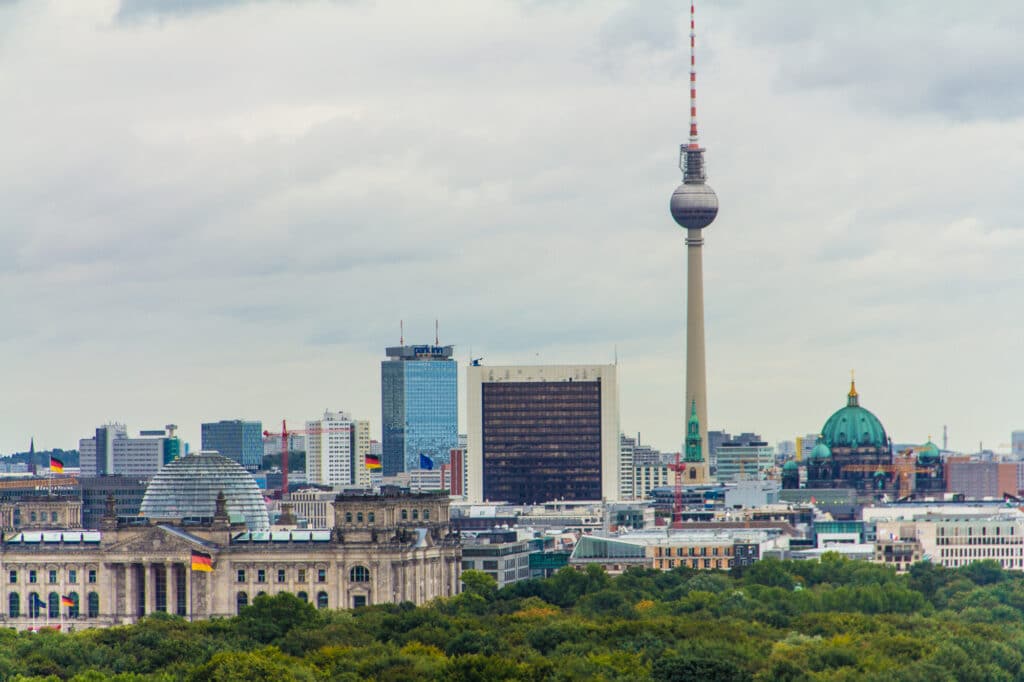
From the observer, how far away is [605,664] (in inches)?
7830

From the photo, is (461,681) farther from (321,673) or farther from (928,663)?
(928,663)

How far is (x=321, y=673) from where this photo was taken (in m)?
195

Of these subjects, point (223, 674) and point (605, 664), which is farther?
point (605, 664)

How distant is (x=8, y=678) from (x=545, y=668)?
105 feet

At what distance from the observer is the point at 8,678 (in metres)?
195

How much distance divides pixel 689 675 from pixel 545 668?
8.69m

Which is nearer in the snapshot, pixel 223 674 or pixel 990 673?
pixel 223 674

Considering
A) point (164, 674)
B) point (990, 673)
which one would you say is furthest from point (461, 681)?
point (990, 673)

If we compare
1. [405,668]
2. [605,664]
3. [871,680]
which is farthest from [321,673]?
[871,680]

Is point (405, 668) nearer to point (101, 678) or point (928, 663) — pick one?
point (101, 678)

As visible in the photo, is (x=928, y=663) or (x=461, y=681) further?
(x=928, y=663)

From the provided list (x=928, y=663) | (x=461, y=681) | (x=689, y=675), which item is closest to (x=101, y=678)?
(x=461, y=681)

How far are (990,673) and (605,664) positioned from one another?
23437 millimetres

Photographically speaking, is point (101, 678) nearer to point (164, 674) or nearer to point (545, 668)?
point (164, 674)
